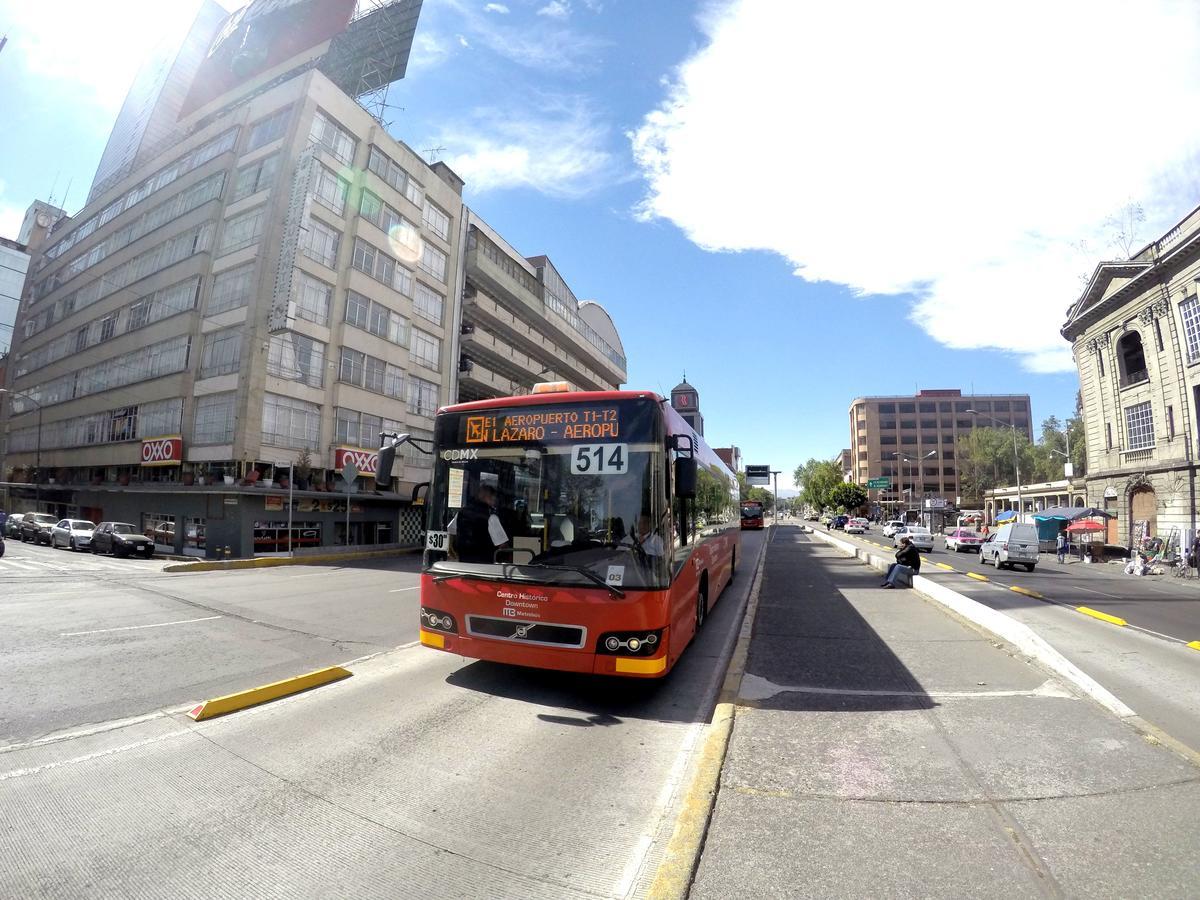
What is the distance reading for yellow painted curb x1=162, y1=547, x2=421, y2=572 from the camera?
1795 centimetres

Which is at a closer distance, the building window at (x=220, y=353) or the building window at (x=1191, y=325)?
the building window at (x=220, y=353)

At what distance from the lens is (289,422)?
2606 centimetres

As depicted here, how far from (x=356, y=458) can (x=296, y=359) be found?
18.2 feet

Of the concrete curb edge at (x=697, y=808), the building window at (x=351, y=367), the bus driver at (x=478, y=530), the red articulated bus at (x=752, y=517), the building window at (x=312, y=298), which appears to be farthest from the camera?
the red articulated bus at (x=752, y=517)

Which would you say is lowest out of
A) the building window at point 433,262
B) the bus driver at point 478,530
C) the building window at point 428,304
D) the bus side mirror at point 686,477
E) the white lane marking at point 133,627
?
the white lane marking at point 133,627

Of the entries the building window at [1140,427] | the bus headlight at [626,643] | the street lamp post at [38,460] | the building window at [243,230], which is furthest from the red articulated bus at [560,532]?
the street lamp post at [38,460]

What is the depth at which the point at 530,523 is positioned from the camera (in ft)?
18.5

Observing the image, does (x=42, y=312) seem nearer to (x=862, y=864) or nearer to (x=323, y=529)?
(x=323, y=529)

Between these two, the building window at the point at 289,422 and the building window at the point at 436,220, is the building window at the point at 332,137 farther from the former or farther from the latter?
the building window at the point at 289,422

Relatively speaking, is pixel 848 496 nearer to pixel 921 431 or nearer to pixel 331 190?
pixel 921 431

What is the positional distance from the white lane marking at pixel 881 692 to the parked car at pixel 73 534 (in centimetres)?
3048

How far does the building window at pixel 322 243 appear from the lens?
26.6 m

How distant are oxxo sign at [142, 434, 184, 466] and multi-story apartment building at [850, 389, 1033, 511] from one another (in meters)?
Result: 104

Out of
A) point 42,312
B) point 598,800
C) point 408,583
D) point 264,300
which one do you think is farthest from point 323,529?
Result: point 42,312
